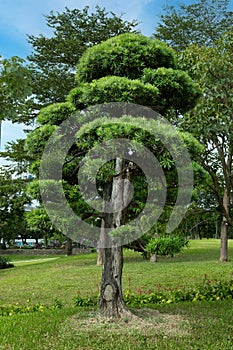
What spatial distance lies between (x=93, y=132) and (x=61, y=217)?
112 centimetres

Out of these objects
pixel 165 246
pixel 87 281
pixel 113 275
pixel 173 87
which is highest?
pixel 173 87

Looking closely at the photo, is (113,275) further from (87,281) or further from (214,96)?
(87,281)

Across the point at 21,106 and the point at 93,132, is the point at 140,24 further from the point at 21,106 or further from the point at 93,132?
the point at 21,106

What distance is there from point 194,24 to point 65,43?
4959mm

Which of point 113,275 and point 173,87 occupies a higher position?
point 173,87

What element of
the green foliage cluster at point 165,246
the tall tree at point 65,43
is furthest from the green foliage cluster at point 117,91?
the tall tree at point 65,43

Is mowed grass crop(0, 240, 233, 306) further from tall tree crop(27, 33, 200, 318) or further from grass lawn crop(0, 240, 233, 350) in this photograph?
tall tree crop(27, 33, 200, 318)

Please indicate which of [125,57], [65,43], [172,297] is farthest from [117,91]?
[65,43]

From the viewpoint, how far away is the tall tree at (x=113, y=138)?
193 inches

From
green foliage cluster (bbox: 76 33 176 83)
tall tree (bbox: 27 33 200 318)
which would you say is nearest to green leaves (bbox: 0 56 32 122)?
tall tree (bbox: 27 33 200 318)

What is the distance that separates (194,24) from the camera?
1547cm

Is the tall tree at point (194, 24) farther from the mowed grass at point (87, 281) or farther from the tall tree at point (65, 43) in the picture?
the mowed grass at point (87, 281)

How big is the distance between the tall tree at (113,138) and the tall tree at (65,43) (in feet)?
32.5

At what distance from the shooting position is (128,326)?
5113 mm
